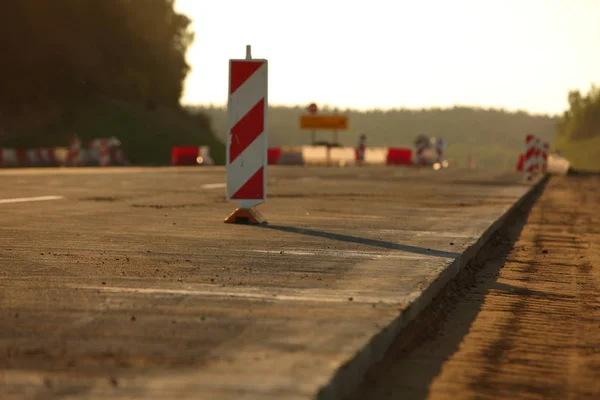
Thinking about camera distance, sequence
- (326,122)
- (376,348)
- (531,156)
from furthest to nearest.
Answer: (326,122), (531,156), (376,348)

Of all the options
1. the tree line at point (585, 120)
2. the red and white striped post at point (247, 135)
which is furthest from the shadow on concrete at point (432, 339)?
the tree line at point (585, 120)

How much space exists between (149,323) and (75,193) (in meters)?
12.7

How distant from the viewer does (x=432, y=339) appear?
5.94m

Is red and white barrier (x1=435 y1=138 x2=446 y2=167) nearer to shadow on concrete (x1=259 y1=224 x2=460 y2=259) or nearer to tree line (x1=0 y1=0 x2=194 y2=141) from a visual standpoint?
tree line (x1=0 y1=0 x2=194 y2=141)

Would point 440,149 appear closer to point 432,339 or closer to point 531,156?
point 531,156

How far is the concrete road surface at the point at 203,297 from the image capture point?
4352 mm

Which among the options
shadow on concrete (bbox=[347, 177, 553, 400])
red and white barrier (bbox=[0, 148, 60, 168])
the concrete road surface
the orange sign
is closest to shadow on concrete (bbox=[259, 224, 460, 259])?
the concrete road surface

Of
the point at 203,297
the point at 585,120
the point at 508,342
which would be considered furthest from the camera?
the point at 585,120

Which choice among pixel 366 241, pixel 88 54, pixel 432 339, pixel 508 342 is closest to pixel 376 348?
pixel 432 339

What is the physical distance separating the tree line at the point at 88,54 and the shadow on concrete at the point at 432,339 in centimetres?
5366

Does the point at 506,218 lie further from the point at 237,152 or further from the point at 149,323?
the point at 149,323

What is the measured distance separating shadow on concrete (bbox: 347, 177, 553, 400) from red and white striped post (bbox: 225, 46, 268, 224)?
2.95 meters

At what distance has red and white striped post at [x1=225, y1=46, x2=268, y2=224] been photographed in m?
11.9

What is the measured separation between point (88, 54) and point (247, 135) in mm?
62787
